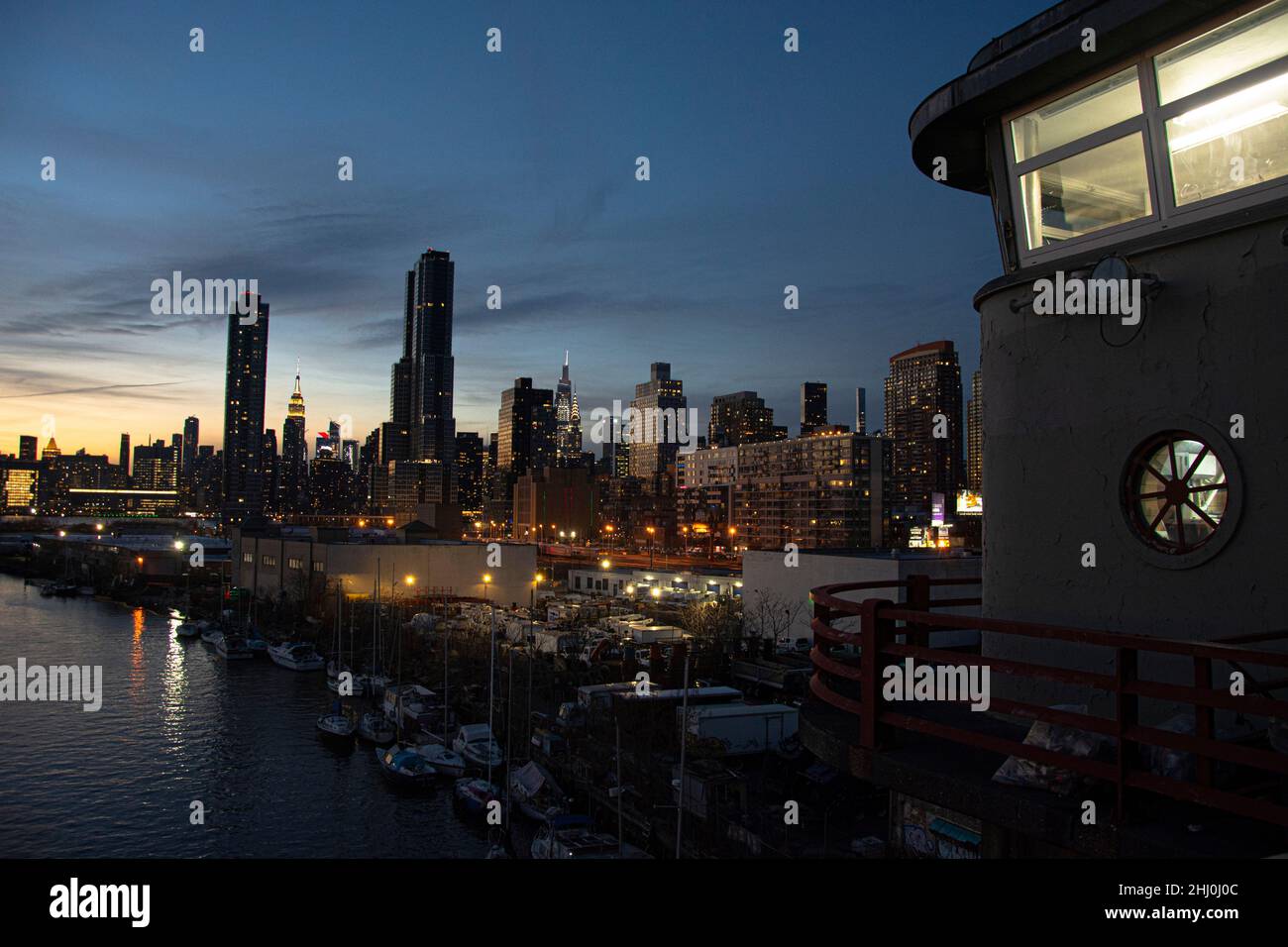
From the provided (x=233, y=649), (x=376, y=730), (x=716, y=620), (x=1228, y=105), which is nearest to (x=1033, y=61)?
(x=1228, y=105)

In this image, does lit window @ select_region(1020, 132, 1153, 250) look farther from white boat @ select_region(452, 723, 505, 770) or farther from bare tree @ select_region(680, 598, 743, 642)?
bare tree @ select_region(680, 598, 743, 642)

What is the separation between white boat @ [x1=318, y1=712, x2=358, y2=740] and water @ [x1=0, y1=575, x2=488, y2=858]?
0.64 meters

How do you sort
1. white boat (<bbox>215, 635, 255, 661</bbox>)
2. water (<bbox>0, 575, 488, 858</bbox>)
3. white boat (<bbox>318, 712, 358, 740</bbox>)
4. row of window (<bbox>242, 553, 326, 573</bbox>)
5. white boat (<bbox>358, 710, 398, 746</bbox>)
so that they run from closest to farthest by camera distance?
water (<bbox>0, 575, 488, 858</bbox>) < white boat (<bbox>318, 712, 358, 740</bbox>) < white boat (<bbox>358, 710, 398, 746</bbox>) < white boat (<bbox>215, 635, 255, 661</bbox>) < row of window (<bbox>242, 553, 326, 573</bbox>)

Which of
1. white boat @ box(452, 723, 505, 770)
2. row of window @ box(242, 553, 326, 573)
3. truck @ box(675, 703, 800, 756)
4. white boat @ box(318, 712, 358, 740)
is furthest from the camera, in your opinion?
row of window @ box(242, 553, 326, 573)

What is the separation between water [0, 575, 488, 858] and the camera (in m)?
24.4

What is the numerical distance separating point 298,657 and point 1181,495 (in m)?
51.7

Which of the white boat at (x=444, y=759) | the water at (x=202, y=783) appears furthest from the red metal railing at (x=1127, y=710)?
the white boat at (x=444, y=759)

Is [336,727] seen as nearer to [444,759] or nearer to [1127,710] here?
[444,759]

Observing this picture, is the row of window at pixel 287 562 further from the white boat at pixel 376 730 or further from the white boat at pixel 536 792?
the white boat at pixel 536 792

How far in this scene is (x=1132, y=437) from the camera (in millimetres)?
5008

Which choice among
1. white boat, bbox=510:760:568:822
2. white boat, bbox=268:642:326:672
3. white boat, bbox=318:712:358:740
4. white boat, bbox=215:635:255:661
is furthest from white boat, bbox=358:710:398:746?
white boat, bbox=215:635:255:661

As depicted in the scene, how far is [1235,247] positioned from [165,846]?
27.5 m

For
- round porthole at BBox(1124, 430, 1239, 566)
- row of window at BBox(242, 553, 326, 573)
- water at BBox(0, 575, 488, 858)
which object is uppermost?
round porthole at BBox(1124, 430, 1239, 566)

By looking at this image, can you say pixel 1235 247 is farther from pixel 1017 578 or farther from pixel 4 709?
pixel 4 709
